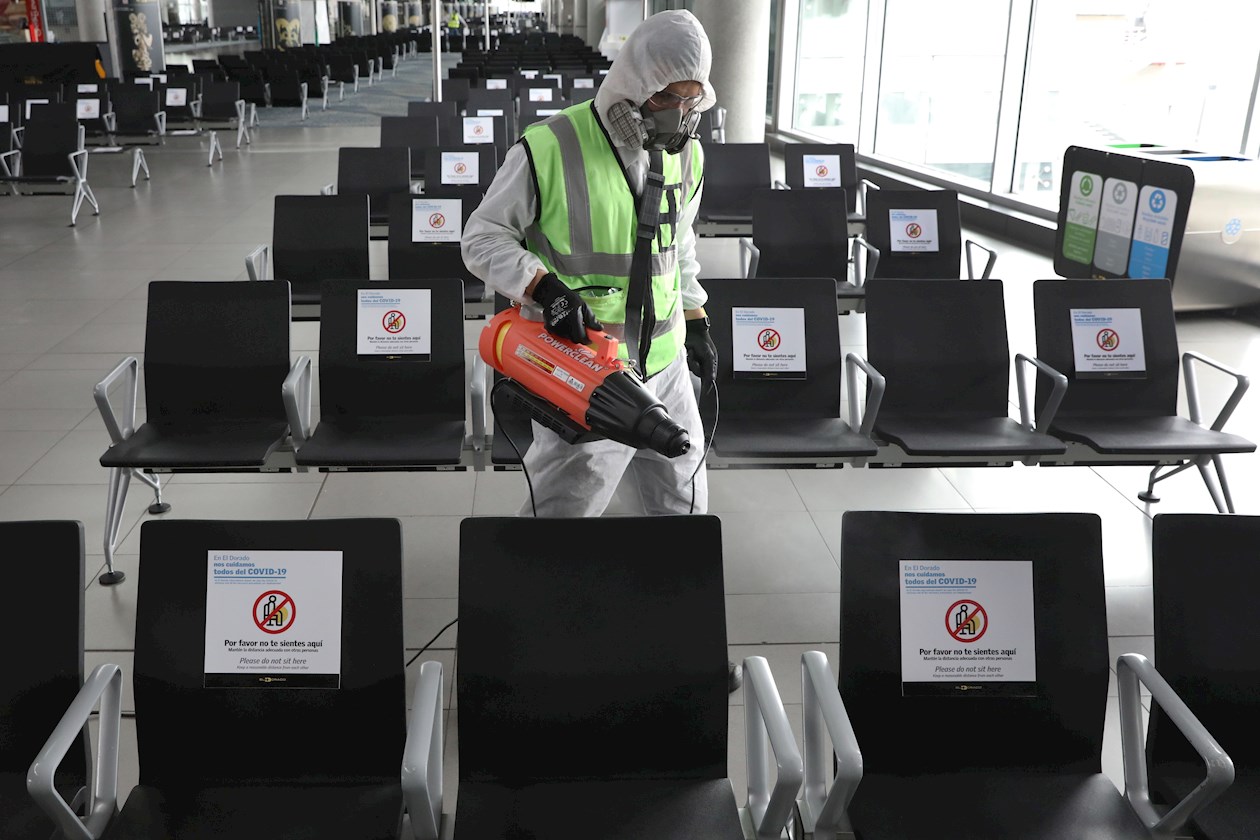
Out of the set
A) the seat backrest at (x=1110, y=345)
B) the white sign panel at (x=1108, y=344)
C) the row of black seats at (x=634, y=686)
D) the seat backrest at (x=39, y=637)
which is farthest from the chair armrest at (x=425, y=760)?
the white sign panel at (x=1108, y=344)

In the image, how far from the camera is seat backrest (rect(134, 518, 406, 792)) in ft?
5.91

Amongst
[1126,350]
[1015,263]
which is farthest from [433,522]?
[1015,263]

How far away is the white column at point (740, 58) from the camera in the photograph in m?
10.3

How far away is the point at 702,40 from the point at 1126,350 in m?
2.12

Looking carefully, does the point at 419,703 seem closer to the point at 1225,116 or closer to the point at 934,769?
the point at 934,769

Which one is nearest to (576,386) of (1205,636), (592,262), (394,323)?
(592,262)

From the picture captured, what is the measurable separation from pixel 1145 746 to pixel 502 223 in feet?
5.38

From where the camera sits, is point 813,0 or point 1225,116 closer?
point 1225,116

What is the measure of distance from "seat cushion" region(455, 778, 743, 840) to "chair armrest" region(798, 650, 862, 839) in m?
0.13

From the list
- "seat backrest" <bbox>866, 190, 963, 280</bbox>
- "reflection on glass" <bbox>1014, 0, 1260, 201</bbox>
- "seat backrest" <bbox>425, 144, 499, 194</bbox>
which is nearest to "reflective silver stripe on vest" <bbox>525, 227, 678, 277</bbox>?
"seat backrest" <bbox>866, 190, 963, 280</bbox>

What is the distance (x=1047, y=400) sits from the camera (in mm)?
3369

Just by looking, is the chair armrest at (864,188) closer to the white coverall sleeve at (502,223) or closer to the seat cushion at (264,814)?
the white coverall sleeve at (502,223)

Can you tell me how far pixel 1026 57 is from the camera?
8.04 m

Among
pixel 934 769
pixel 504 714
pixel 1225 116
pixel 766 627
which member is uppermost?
pixel 1225 116
